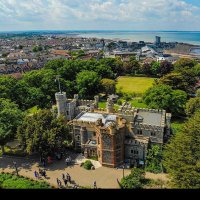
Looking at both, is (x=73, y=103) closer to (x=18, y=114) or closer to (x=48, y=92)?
(x=18, y=114)

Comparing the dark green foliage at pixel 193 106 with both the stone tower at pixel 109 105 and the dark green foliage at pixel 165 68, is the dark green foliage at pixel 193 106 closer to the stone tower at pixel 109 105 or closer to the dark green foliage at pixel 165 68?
the stone tower at pixel 109 105

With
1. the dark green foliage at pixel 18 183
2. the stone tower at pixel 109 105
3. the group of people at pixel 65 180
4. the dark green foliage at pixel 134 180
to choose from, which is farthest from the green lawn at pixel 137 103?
the dark green foliage at pixel 18 183

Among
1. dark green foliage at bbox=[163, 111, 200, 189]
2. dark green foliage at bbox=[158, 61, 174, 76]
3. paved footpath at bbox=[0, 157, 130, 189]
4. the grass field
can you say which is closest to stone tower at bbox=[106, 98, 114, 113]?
paved footpath at bbox=[0, 157, 130, 189]

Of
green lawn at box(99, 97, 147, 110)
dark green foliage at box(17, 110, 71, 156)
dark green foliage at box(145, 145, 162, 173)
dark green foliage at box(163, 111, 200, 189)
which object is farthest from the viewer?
green lawn at box(99, 97, 147, 110)

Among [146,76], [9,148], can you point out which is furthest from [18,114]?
[146,76]

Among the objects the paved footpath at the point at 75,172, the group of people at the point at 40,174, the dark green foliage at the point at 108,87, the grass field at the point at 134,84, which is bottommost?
the paved footpath at the point at 75,172

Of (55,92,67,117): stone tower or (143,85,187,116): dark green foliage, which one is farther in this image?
(143,85,187,116): dark green foliage

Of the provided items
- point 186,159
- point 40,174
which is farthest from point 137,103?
point 186,159

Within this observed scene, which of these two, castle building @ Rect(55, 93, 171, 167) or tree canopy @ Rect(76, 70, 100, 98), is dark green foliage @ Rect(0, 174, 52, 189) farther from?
tree canopy @ Rect(76, 70, 100, 98)
